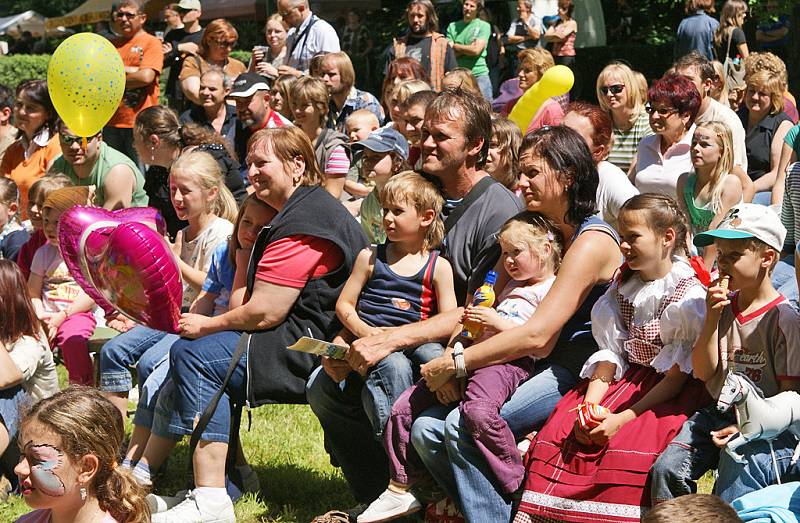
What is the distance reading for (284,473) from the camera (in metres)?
5.61

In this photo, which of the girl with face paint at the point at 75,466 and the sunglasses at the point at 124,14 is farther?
the sunglasses at the point at 124,14

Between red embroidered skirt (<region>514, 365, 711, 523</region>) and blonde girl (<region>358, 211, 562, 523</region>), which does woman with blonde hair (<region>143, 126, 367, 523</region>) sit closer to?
blonde girl (<region>358, 211, 562, 523</region>)

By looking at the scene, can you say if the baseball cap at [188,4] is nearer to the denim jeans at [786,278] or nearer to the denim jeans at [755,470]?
the denim jeans at [786,278]

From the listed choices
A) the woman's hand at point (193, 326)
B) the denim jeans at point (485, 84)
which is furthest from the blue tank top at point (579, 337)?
the denim jeans at point (485, 84)

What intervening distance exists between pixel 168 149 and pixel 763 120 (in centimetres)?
406

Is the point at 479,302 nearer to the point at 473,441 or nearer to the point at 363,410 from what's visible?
the point at 473,441

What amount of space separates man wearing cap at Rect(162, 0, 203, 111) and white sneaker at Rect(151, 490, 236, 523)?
263 inches

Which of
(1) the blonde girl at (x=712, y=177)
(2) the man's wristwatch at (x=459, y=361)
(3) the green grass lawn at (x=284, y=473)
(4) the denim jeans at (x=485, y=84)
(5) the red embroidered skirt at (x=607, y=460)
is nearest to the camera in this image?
(5) the red embroidered skirt at (x=607, y=460)

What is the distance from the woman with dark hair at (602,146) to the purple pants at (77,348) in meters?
2.93

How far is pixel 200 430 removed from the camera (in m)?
4.77

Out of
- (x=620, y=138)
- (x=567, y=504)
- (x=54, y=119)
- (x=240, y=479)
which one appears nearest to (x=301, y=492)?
(x=240, y=479)

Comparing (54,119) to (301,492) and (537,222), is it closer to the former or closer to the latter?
(301,492)

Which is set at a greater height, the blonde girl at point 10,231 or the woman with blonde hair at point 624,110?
the woman with blonde hair at point 624,110

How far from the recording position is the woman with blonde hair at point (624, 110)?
7.13 meters
